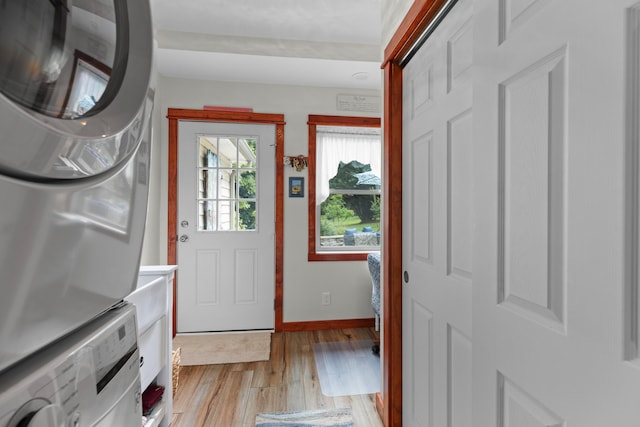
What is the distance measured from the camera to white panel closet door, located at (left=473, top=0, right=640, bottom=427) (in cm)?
48

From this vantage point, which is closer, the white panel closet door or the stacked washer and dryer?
the stacked washer and dryer

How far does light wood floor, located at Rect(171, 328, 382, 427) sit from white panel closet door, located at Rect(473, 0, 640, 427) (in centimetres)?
121

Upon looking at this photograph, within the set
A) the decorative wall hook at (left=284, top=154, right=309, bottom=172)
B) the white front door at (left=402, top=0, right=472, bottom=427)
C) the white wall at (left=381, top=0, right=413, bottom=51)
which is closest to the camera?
the white front door at (left=402, top=0, right=472, bottom=427)

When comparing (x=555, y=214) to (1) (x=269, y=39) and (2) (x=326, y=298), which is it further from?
(2) (x=326, y=298)

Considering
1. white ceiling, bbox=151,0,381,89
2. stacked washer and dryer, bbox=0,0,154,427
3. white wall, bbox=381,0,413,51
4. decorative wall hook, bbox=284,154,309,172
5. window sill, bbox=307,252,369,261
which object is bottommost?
window sill, bbox=307,252,369,261

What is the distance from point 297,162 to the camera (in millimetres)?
2928

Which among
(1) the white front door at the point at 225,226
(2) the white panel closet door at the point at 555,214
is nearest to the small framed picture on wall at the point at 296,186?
(1) the white front door at the point at 225,226

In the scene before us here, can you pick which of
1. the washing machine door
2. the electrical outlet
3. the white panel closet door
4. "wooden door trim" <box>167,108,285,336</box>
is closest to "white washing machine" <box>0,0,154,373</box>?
the washing machine door

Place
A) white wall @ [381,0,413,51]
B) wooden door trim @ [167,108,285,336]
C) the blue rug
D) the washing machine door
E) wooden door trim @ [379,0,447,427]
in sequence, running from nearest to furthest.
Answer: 1. the washing machine door
2. white wall @ [381,0,413,51]
3. wooden door trim @ [379,0,447,427]
4. the blue rug
5. wooden door trim @ [167,108,285,336]

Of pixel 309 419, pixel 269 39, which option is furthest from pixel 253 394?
pixel 269 39

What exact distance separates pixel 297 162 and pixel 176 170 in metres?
1.13

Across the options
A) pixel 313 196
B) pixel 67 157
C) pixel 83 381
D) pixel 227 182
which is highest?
pixel 227 182

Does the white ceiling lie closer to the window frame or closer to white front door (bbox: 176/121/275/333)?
the window frame

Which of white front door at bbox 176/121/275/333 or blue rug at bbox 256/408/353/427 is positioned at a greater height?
white front door at bbox 176/121/275/333
